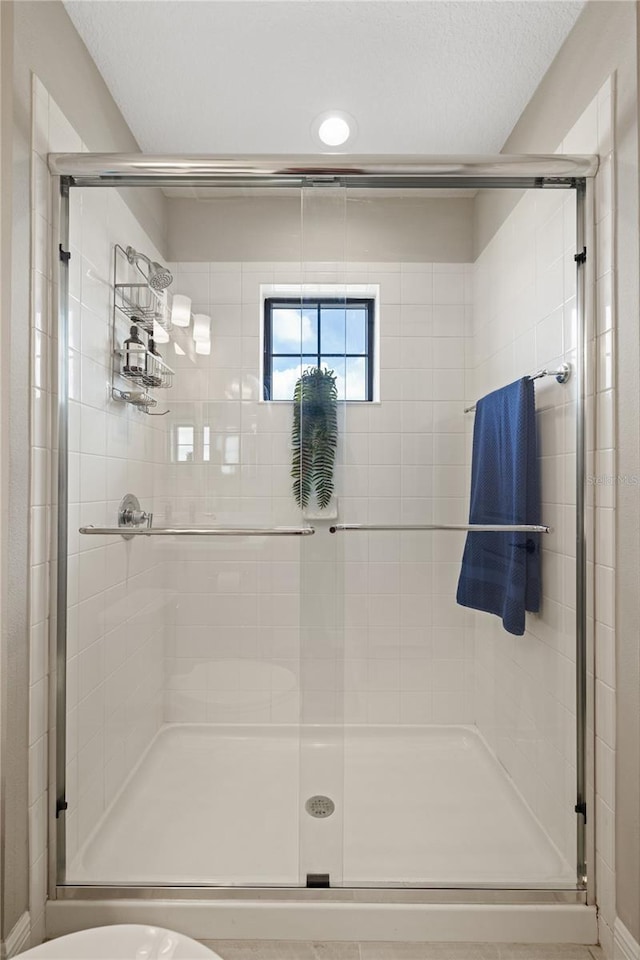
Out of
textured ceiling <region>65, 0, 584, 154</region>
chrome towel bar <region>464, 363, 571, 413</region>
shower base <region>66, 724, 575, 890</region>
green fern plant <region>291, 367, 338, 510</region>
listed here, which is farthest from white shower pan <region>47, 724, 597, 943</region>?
textured ceiling <region>65, 0, 584, 154</region>

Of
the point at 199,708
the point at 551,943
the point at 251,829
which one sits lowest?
the point at 551,943

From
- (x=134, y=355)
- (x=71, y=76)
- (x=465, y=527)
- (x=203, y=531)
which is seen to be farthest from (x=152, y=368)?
(x=465, y=527)

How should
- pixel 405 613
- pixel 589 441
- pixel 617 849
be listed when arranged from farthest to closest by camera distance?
pixel 405 613 → pixel 589 441 → pixel 617 849

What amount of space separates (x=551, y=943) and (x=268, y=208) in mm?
2099

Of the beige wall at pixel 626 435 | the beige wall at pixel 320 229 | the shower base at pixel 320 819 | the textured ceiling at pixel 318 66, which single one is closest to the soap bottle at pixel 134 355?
the beige wall at pixel 320 229

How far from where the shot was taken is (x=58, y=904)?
1.42m

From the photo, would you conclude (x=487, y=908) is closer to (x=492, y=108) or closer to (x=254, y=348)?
(x=254, y=348)

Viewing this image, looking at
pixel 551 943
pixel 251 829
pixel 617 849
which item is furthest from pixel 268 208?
pixel 551 943

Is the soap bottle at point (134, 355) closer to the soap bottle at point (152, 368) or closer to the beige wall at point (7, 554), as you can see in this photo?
the soap bottle at point (152, 368)

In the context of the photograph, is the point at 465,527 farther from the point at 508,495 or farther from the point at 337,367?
the point at 337,367

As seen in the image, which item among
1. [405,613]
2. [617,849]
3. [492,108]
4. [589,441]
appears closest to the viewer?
[617,849]

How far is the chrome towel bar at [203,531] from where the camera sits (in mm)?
1529

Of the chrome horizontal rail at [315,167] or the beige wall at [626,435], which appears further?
the chrome horizontal rail at [315,167]

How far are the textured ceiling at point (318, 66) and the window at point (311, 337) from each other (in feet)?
2.62
